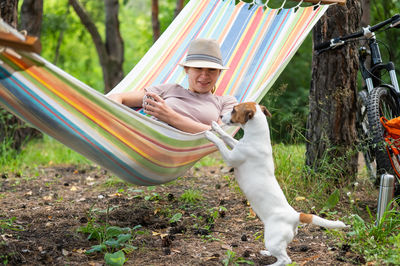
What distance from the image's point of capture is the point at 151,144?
6.46 ft

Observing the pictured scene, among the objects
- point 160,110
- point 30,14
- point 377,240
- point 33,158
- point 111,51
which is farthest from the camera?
point 111,51

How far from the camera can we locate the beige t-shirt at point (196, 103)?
2.37m

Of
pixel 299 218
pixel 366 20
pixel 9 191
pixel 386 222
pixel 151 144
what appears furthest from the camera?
pixel 366 20

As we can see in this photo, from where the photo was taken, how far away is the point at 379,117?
2475 mm

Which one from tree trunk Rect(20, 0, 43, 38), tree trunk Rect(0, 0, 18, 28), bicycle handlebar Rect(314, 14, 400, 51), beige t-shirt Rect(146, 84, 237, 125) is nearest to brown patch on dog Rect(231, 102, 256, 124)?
beige t-shirt Rect(146, 84, 237, 125)

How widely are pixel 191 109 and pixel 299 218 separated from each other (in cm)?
86

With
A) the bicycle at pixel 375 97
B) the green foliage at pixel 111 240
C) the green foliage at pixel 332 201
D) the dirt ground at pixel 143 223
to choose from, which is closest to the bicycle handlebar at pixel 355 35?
the bicycle at pixel 375 97

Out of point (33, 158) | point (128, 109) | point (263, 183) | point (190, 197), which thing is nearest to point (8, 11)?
point (33, 158)

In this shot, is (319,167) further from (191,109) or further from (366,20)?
(366,20)

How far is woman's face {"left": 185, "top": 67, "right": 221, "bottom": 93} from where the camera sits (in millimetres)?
2391

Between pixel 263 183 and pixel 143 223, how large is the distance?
0.87m

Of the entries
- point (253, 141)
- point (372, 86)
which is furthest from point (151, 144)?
point (372, 86)

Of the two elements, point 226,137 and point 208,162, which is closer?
point 226,137

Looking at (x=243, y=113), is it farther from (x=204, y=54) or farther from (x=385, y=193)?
(x=385, y=193)
